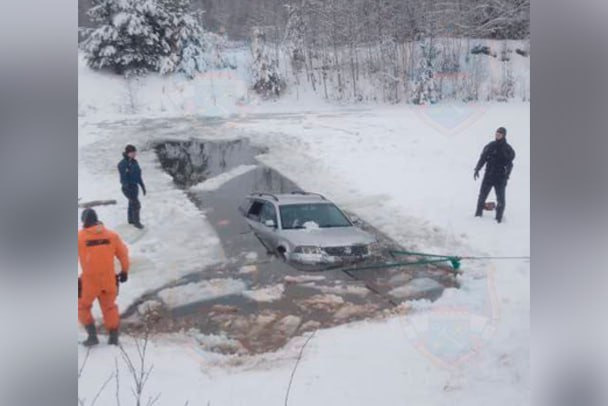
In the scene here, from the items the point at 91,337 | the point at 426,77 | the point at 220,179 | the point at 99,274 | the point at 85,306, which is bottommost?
the point at 91,337

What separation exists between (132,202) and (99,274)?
11.7 inches

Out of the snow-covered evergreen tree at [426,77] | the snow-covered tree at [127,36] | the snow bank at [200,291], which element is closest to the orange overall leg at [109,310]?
the snow bank at [200,291]

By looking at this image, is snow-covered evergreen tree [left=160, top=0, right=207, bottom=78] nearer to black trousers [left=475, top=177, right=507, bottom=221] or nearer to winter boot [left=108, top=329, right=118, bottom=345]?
winter boot [left=108, top=329, right=118, bottom=345]

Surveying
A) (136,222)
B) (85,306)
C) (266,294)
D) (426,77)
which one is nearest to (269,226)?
(266,294)

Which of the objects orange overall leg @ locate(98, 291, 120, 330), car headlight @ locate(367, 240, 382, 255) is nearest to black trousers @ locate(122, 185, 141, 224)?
orange overall leg @ locate(98, 291, 120, 330)

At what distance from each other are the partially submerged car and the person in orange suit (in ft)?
1.66

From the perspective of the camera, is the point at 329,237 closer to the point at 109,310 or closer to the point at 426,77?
the point at 426,77

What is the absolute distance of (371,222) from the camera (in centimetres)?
249

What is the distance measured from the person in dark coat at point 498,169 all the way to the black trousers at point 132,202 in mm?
1336

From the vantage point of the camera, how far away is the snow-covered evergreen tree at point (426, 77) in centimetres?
254

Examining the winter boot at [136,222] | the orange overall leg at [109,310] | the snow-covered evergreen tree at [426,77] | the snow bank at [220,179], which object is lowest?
the orange overall leg at [109,310]

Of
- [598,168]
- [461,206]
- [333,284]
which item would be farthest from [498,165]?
Result: [333,284]

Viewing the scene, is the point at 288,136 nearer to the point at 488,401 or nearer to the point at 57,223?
the point at 57,223

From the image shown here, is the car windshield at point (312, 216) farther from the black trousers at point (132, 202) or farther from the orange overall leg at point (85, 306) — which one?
the orange overall leg at point (85, 306)
